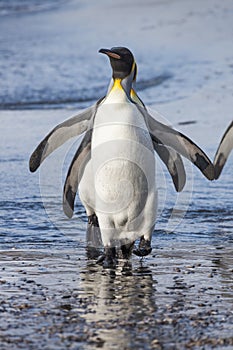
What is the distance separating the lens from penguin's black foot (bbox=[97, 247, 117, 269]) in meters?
5.55

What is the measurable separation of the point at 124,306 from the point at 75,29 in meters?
15.4

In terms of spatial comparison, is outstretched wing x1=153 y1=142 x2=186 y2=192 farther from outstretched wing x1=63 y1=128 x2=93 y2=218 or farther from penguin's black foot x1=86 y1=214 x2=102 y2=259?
penguin's black foot x1=86 y1=214 x2=102 y2=259

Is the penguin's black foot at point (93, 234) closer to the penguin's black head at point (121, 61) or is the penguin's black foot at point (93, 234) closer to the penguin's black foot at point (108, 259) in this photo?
the penguin's black foot at point (108, 259)

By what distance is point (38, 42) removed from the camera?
18.0 m

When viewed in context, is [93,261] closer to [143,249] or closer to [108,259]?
[108,259]

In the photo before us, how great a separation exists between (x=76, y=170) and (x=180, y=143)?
0.64 meters

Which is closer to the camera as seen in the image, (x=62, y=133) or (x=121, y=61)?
(x=121, y=61)

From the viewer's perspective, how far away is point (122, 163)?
555 cm

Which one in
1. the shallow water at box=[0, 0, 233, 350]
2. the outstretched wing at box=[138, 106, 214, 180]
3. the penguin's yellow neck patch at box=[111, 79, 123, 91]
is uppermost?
the penguin's yellow neck patch at box=[111, 79, 123, 91]

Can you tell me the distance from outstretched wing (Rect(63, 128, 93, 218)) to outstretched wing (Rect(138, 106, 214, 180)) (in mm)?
380

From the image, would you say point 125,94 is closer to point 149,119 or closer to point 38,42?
point 149,119

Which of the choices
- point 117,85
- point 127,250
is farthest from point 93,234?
point 117,85

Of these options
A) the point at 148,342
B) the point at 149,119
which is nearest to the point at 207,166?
the point at 149,119

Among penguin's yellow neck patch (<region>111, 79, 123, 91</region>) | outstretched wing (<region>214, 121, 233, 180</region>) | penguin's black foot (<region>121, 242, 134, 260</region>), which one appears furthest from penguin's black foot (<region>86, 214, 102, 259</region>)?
outstretched wing (<region>214, 121, 233, 180</region>)
